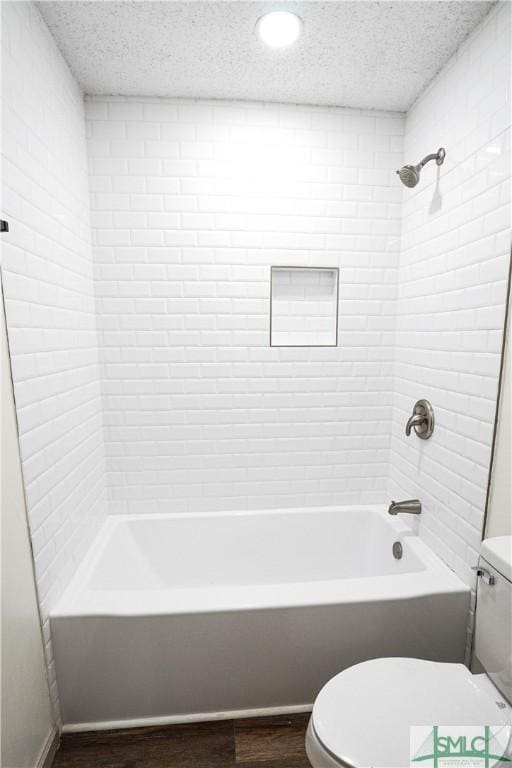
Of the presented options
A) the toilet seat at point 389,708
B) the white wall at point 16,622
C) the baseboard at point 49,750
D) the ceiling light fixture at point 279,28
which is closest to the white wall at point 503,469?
the toilet seat at point 389,708

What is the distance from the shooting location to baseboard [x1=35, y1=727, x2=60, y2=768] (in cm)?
117

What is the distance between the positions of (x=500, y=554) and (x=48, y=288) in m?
1.71

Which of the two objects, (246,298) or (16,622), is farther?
Answer: (246,298)

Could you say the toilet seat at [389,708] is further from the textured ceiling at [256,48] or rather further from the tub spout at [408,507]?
the textured ceiling at [256,48]

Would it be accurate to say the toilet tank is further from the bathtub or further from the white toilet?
the bathtub

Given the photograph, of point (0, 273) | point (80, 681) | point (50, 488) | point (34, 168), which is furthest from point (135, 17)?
point (80, 681)

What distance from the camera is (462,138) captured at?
1.40 meters

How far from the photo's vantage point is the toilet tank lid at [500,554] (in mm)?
1021

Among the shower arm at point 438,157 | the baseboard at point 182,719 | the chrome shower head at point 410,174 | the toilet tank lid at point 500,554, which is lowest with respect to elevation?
the baseboard at point 182,719
